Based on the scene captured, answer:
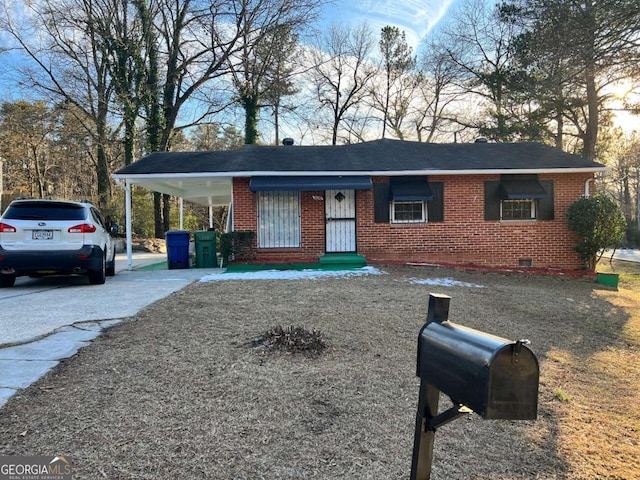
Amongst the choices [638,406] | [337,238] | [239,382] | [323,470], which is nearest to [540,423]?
[638,406]

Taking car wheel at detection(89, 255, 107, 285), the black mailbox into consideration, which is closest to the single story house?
car wheel at detection(89, 255, 107, 285)

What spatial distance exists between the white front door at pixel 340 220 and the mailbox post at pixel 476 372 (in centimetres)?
1040

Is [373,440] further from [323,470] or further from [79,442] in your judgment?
[79,442]

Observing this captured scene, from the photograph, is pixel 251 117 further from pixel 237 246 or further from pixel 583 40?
pixel 583 40

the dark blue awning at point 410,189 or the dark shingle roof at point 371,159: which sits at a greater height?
the dark shingle roof at point 371,159

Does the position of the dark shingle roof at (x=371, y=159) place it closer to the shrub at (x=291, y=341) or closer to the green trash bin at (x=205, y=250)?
the green trash bin at (x=205, y=250)

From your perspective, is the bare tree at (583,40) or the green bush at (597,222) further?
the green bush at (597,222)

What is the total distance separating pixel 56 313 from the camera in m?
5.75

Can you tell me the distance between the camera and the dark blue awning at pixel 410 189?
11398 millimetres

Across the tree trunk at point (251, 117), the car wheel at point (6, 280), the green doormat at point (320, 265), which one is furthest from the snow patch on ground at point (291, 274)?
the tree trunk at point (251, 117)

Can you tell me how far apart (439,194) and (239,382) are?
9.66m

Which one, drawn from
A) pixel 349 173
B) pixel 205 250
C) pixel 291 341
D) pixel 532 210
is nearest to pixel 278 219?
pixel 205 250

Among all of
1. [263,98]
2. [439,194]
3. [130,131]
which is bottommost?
[439,194]

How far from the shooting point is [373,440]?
2582 millimetres
